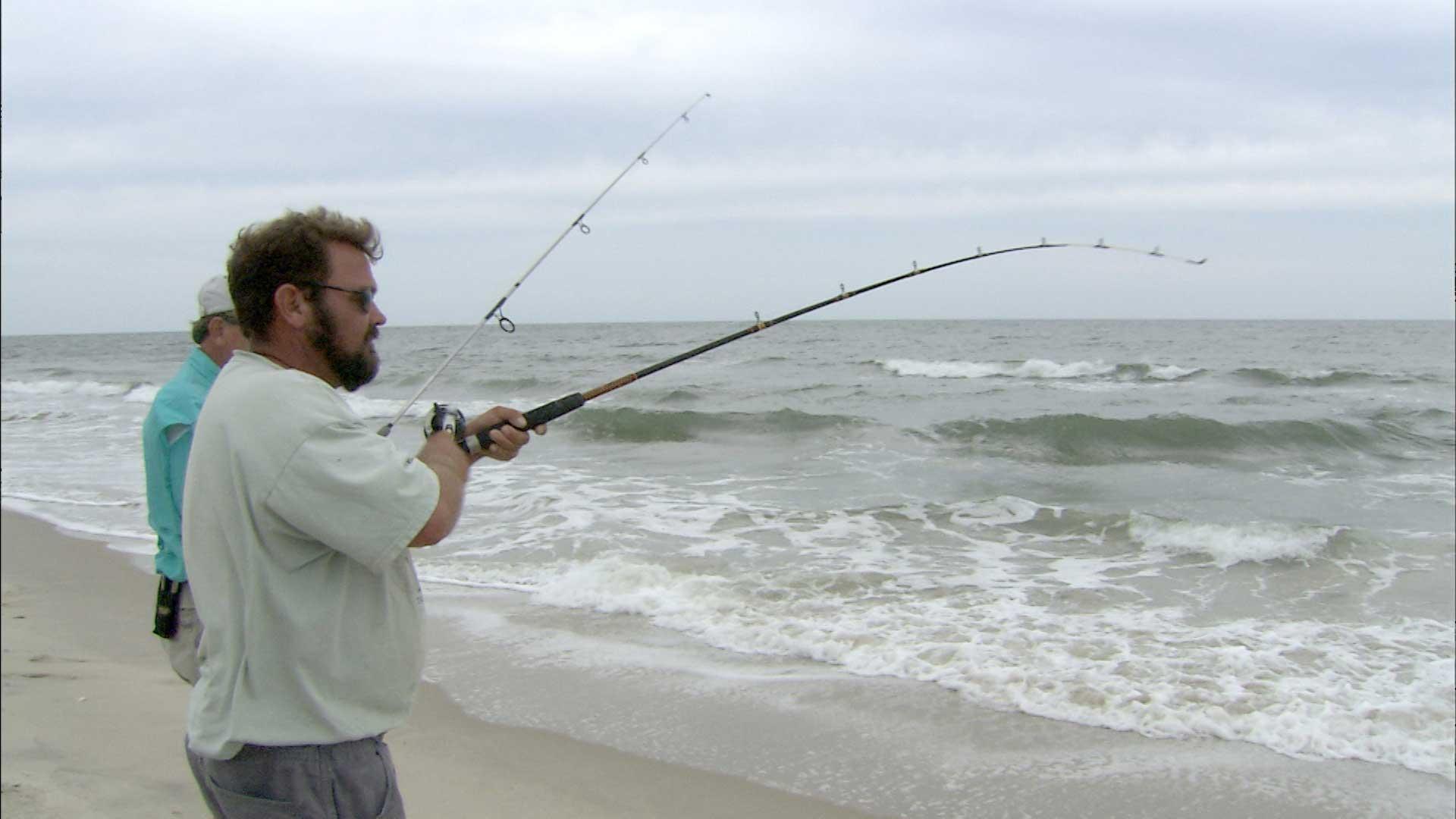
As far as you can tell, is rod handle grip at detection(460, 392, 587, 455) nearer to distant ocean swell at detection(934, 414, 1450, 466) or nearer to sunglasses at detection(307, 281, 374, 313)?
sunglasses at detection(307, 281, 374, 313)

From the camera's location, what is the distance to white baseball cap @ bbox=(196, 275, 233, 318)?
104 inches

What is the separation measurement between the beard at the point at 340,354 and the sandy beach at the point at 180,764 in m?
2.21

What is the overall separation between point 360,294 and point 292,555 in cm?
40

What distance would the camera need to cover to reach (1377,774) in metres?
3.79

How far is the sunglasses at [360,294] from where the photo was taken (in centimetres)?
156

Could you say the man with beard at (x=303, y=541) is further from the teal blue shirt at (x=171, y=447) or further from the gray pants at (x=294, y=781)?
the teal blue shirt at (x=171, y=447)

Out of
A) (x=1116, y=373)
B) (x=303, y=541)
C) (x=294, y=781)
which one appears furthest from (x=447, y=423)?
(x=1116, y=373)

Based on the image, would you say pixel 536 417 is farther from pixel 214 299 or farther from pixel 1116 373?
pixel 1116 373

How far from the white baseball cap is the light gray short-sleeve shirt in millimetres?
1233

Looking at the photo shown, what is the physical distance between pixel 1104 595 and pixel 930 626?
1341mm

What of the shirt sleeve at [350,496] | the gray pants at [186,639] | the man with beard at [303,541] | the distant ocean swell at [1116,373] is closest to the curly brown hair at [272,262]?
the man with beard at [303,541]

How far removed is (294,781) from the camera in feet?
4.98

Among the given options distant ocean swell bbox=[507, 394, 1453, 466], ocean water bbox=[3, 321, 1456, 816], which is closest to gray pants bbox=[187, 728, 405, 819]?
ocean water bbox=[3, 321, 1456, 816]

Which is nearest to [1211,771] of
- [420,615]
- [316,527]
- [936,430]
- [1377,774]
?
[1377,774]
